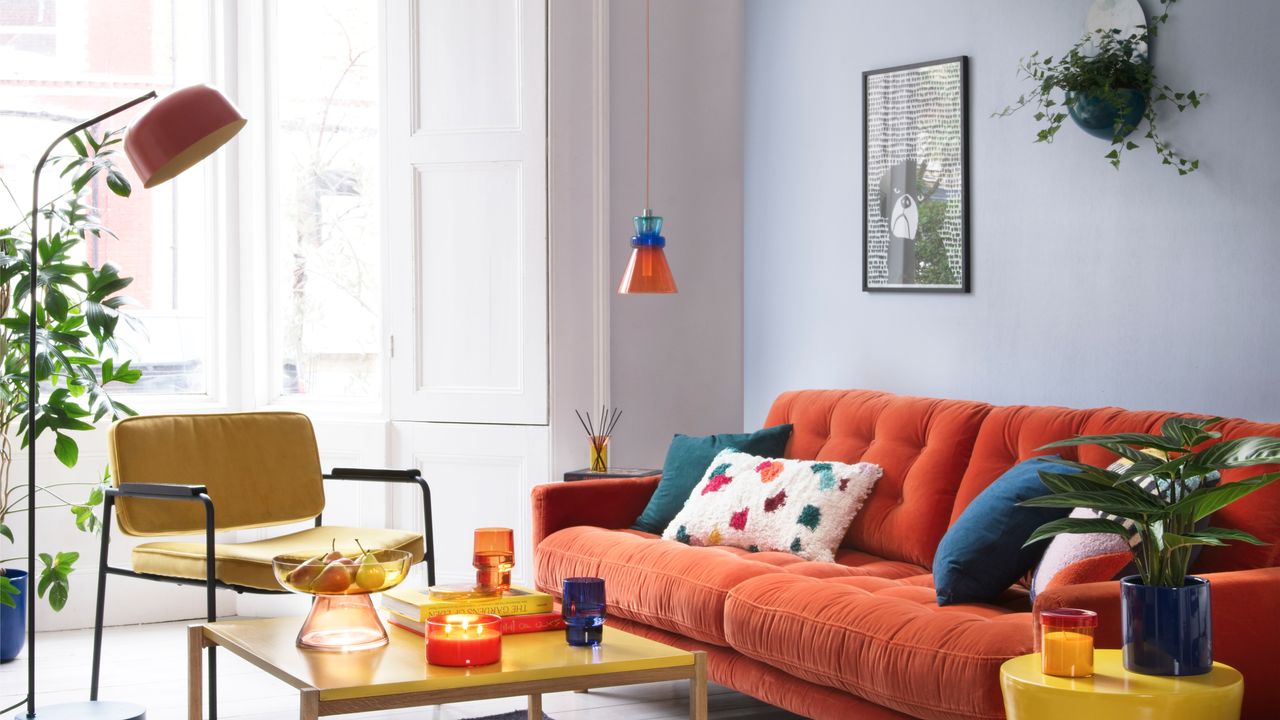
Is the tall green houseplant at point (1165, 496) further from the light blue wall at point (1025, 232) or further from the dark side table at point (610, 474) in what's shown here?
the dark side table at point (610, 474)

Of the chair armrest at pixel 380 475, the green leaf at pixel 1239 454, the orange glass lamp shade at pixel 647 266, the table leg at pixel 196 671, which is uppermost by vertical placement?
the orange glass lamp shade at pixel 647 266

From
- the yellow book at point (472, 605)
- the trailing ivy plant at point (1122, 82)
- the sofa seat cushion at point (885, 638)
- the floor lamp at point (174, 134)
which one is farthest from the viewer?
the trailing ivy plant at point (1122, 82)

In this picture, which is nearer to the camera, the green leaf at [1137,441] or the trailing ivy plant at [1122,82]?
the green leaf at [1137,441]

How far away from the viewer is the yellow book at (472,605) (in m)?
2.71

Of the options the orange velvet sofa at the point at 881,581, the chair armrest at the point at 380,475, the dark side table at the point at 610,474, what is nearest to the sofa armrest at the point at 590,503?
the orange velvet sofa at the point at 881,581

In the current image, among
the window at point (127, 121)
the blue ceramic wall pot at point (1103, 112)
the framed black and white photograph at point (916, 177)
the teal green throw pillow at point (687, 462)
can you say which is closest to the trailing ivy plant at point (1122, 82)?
the blue ceramic wall pot at point (1103, 112)

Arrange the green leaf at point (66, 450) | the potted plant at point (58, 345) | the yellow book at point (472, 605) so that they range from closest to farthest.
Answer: the yellow book at point (472, 605) → the potted plant at point (58, 345) → the green leaf at point (66, 450)

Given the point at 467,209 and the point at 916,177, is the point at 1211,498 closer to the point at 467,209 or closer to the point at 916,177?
the point at 916,177

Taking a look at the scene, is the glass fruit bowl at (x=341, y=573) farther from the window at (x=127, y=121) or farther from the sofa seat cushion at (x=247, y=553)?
the window at (x=127, y=121)

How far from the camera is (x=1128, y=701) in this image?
2119 millimetres

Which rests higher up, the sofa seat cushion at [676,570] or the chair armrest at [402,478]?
the chair armrest at [402,478]

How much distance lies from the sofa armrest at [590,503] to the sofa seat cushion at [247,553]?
0.43 m

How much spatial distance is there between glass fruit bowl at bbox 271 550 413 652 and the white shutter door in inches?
84.0

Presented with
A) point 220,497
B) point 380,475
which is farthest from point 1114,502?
point 220,497
